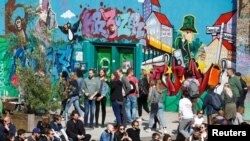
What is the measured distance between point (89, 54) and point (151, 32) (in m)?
2.52

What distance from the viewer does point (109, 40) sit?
24969 mm

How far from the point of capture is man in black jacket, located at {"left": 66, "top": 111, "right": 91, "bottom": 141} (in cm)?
1694

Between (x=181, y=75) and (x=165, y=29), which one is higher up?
(x=165, y=29)

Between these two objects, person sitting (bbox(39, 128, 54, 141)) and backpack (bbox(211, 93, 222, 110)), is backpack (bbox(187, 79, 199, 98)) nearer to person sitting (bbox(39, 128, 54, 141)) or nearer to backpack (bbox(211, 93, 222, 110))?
backpack (bbox(211, 93, 222, 110))

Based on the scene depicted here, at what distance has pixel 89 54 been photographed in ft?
80.9

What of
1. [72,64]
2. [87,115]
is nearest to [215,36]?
[72,64]

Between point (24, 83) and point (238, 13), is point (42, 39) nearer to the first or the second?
point (24, 83)

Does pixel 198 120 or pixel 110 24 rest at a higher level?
pixel 110 24

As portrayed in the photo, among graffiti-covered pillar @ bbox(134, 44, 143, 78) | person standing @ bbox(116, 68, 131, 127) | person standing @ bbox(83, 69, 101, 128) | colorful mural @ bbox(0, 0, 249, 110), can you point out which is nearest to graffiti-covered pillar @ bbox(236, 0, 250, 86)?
colorful mural @ bbox(0, 0, 249, 110)

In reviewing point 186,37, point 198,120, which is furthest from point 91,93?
point 186,37

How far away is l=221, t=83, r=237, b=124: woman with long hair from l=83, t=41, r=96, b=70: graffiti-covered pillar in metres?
7.28

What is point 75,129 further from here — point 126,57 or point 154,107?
point 126,57

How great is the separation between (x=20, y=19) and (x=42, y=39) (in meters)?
4.35

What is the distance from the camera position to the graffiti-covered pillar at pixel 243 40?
23047 millimetres
